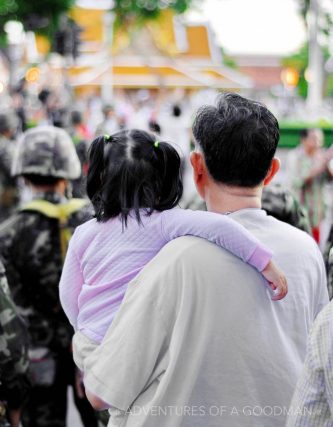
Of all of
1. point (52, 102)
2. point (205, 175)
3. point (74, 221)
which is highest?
point (205, 175)

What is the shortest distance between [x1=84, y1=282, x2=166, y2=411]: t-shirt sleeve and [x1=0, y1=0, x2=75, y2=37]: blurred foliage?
126 ft

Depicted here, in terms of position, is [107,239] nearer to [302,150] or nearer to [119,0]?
[302,150]

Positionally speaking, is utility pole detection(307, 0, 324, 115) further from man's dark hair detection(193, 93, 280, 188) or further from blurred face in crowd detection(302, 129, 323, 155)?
man's dark hair detection(193, 93, 280, 188)

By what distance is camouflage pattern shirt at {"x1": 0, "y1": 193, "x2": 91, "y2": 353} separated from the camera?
374 centimetres

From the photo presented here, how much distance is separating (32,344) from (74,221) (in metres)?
0.64

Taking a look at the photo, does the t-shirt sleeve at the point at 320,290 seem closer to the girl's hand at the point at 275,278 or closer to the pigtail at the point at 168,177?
the girl's hand at the point at 275,278

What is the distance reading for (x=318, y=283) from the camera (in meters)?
2.16

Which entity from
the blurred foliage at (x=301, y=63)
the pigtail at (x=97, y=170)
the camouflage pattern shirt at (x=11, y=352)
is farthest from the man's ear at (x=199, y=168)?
the blurred foliage at (x=301, y=63)

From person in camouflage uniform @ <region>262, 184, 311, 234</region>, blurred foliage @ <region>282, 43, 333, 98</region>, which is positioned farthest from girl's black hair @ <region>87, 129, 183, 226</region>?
blurred foliage @ <region>282, 43, 333, 98</region>

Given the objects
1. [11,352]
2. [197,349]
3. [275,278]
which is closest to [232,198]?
[275,278]

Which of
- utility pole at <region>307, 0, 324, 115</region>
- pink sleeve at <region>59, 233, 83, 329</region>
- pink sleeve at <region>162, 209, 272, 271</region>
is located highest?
pink sleeve at <region>162, 209, 272, 271</region>

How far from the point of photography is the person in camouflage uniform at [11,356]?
2.88 meters

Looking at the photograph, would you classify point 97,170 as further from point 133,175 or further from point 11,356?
point 11,356

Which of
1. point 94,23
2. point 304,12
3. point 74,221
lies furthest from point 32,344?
point 94,23
